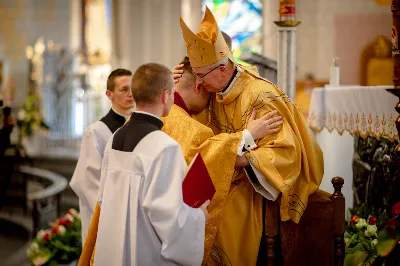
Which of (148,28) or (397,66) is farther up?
(148,28)

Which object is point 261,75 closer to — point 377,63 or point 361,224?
point 361,224

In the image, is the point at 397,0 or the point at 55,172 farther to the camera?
the point at 55,172

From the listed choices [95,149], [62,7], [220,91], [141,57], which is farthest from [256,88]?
[62,7]

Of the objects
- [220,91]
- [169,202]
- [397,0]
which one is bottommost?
[169,202]

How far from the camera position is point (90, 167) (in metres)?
3.93

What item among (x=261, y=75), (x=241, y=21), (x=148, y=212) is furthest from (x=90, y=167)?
(x=241, y=21)

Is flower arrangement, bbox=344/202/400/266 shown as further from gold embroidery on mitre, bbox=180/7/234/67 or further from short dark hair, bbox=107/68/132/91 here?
short dark hair, bbox=107/68/132/91

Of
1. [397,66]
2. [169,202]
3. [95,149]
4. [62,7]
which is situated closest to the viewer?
[169,202]

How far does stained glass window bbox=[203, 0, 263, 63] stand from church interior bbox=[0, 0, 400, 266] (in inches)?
0.8

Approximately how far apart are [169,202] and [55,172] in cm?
844

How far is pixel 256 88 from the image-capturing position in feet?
10.8

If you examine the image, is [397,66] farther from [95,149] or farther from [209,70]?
[95,149]

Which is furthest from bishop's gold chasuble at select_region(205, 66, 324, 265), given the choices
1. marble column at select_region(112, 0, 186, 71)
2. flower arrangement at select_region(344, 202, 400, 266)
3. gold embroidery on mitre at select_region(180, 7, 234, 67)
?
marble column at select_region(112, 0, 186, 71)

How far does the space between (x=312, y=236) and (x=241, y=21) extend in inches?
348
